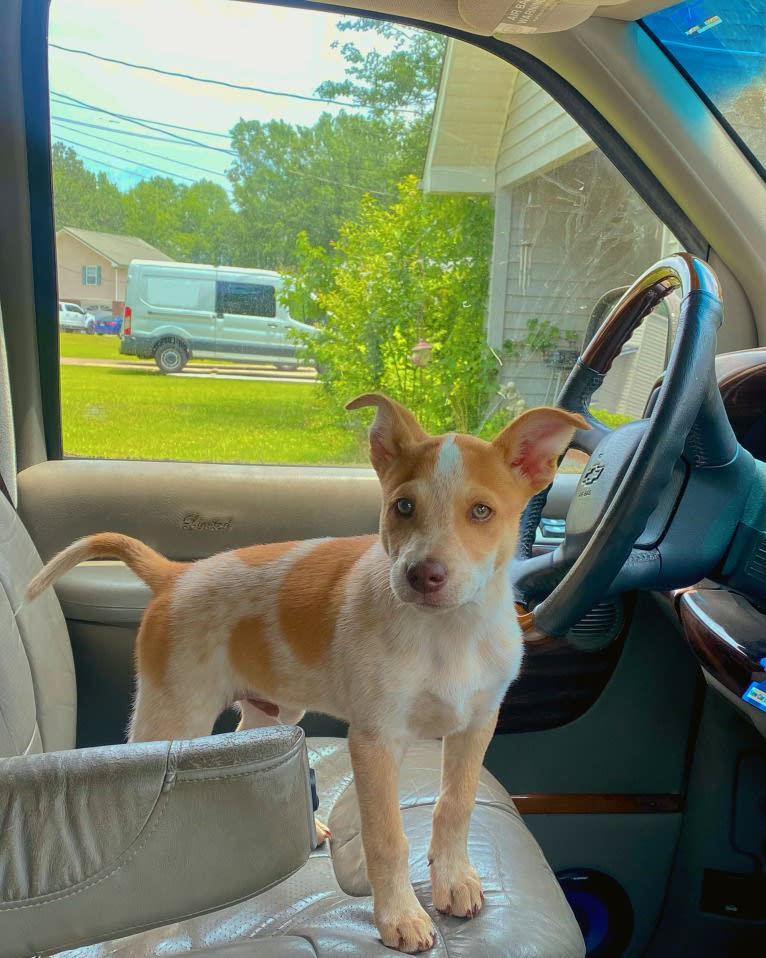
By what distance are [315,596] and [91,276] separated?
1498mm

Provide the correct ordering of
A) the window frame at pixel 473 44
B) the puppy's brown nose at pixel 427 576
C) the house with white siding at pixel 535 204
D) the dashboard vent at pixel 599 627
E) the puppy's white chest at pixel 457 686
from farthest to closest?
the house with white siding at pixel 535 204 < the window frame at pixel 473 44 < the dashboard vent at pixel 599 627 < the puppy's white chest at pixel 457 686 < the puppy's brown nose at pixel 427 576

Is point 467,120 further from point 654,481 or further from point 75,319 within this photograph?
point 654,481

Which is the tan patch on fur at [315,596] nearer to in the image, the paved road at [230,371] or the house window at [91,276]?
the paved road at [230,371]

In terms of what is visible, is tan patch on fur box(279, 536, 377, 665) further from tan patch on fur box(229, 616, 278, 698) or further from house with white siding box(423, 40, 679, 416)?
house with white siding box(423, 40, 679, 416)

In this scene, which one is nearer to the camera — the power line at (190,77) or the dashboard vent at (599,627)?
the dashboard vent at (599,627)

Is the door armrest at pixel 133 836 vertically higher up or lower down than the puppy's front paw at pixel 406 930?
higher up

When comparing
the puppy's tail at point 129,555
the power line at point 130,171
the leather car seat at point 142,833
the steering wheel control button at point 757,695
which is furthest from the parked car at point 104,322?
the steering wheel control button at point 757,695

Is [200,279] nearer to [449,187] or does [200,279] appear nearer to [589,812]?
[449,187]

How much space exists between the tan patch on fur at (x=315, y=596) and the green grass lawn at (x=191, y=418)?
1014 mm

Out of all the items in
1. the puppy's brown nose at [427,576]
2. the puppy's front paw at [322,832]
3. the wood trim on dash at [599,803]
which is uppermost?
the puppy's brown nose at [427,576]

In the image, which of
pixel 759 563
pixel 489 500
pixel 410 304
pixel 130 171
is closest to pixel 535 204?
pixel 410 304

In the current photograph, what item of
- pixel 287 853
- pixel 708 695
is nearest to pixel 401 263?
pixel 708 695

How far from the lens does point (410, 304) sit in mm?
2498

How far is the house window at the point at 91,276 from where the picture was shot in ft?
8.09
